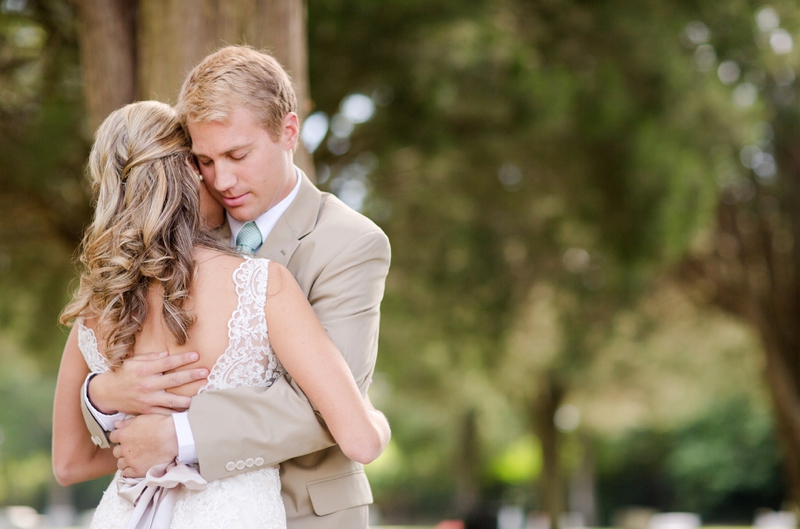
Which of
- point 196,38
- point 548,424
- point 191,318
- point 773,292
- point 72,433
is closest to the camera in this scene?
point 191,318

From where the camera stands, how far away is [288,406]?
1.99 m

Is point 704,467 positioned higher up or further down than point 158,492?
further down

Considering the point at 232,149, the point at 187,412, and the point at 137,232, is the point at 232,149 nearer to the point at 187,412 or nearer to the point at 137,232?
the point at 137,232

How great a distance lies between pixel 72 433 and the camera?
2369mm

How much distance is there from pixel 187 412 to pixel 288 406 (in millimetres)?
245

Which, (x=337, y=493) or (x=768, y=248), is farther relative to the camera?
(x=768, y=248)

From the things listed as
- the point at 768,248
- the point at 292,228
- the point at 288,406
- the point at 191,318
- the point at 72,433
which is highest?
the point at 768,248

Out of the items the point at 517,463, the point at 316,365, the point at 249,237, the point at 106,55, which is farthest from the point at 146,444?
the point at 517,463

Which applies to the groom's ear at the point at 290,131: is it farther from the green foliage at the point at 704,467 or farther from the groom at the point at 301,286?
the green foliage at the point at 704,467

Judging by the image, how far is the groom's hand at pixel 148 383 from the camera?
1.97 m

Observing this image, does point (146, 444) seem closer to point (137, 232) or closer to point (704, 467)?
point (137, 232)

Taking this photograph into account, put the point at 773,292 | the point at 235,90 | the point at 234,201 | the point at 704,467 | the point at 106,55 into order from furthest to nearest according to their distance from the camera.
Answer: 1. the point at 704,467
2. the point at 773,292
3. the point at 106,55
4. the point at 234,201
5. the point at 235,90

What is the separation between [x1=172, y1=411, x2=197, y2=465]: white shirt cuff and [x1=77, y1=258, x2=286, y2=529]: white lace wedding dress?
78 mm

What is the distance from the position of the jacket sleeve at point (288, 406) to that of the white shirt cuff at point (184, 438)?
40 mm
